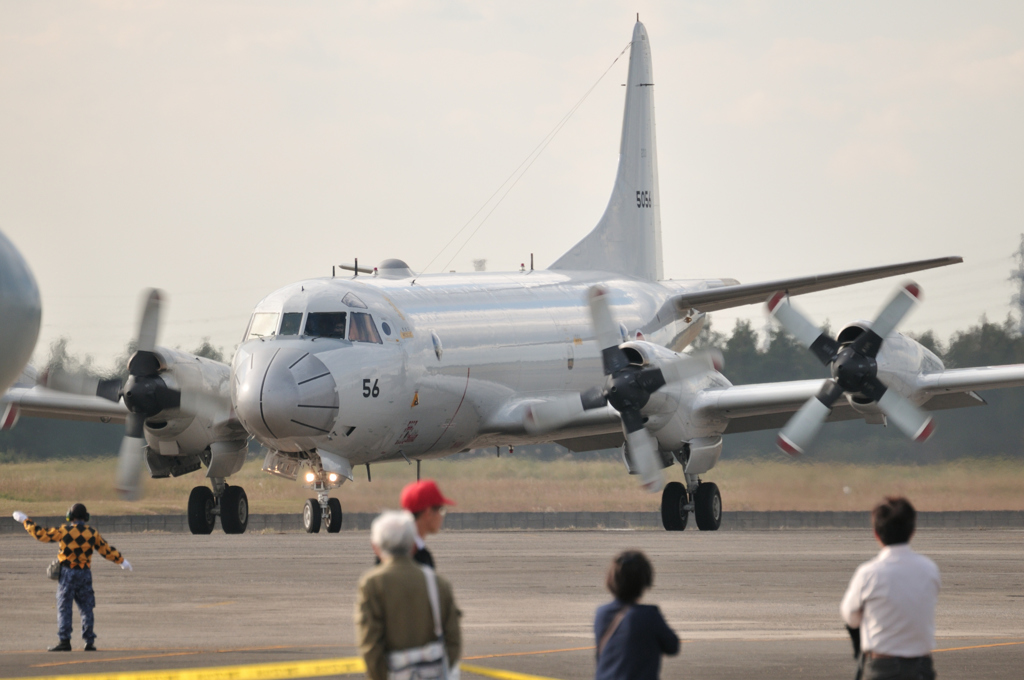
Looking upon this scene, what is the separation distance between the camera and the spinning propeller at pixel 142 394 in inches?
965

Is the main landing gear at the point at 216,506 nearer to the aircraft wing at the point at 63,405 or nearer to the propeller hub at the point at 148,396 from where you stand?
the aircraft wing at the point at 63,405

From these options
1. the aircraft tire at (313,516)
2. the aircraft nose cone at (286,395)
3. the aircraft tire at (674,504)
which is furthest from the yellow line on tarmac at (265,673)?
the aircraft tire at (674,504)

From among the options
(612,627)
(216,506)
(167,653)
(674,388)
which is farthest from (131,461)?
(612,627)

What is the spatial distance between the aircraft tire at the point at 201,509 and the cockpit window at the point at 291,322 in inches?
199

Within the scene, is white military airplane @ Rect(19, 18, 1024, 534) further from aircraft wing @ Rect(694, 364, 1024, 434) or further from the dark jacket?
the dark jacket

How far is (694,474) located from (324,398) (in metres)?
7.22

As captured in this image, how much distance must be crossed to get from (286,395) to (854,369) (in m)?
8.34

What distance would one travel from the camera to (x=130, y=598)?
14.9 m

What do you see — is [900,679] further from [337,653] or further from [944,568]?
[944,568]

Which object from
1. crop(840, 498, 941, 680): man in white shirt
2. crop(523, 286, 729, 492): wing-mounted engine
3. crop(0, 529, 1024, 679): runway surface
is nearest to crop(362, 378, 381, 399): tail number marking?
crop(0, 529, 1024, 679): runway surface

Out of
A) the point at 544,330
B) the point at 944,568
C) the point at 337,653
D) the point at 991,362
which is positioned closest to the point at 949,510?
the point at 991,362

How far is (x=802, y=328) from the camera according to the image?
77.3ft

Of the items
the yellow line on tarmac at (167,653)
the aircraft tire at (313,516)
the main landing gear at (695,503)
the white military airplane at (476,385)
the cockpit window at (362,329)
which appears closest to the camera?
the yellow line on tarmac at (167,653)

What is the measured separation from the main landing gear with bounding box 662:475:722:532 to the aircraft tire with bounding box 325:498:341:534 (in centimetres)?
597
